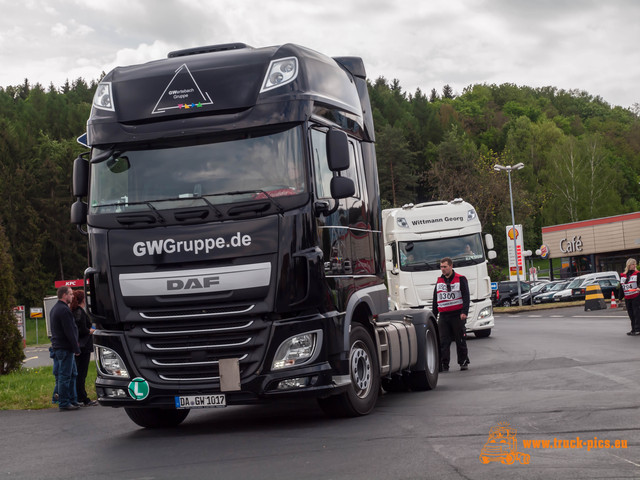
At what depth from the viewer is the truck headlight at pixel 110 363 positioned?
9.59 metres

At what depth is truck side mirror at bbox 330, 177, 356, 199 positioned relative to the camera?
31.2ft

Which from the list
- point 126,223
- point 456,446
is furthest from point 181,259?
point 456,446

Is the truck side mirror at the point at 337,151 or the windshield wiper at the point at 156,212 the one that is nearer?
the windshield wiper at the point at 156,212

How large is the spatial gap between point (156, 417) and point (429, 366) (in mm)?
4184

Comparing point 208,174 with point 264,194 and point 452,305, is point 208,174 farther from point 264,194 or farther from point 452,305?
point 452,305

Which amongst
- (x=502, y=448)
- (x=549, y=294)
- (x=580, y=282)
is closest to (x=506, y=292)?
(x=549, y=294)

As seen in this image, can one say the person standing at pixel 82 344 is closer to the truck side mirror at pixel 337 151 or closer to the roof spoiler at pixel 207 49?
the roof spoiler at pixel 207 49

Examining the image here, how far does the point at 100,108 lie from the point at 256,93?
1684 mm

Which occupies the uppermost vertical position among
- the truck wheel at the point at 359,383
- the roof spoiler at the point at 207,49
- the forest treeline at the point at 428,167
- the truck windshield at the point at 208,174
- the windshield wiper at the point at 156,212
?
the forest treeline at the point at 428,167

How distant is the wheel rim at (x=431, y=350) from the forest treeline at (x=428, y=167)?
5597 centimetres

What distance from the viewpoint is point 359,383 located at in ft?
33.8

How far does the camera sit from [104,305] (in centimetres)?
953

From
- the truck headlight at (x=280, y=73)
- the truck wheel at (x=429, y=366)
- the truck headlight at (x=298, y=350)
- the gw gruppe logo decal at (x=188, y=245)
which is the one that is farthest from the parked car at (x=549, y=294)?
the gw gruppe logo decal at (x=188, y=245)

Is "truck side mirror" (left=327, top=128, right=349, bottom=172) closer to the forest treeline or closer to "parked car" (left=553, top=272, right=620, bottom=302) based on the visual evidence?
"parked car" (left=553, top=272, right=620, bottom=302)
